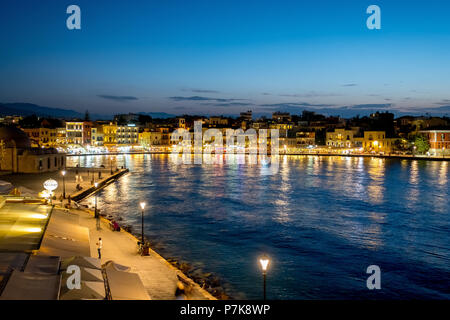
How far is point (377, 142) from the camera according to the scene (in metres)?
82.8

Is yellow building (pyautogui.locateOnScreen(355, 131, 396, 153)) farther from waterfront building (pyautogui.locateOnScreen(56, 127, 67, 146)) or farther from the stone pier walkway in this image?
the stone pier walkway

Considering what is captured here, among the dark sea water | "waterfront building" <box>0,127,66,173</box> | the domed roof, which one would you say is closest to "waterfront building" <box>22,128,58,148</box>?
the domed roof

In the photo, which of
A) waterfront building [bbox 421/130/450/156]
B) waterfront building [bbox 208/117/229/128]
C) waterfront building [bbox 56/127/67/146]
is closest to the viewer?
waterfront building [bbox 421/130/450/156]

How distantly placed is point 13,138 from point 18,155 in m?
2.07

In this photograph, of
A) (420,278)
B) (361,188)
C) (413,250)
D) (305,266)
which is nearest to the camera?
(420,278)

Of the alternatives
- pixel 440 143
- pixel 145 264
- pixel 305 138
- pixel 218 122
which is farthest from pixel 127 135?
pixel 145 264

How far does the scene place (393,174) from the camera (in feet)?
141

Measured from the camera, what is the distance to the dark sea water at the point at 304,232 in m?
11.8

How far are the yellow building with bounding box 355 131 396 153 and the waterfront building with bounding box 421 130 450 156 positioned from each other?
11.4 metres

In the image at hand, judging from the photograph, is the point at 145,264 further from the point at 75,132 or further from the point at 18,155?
the point at 75,132

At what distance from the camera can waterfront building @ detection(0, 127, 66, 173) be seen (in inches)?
1273

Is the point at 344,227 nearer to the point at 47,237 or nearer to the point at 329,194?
the point at 329,194
